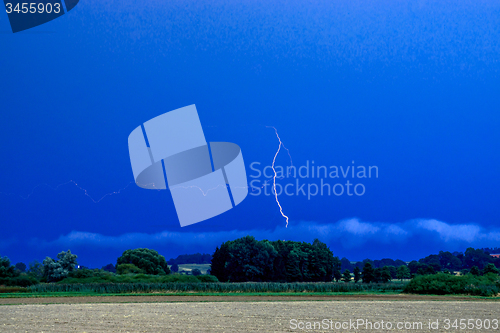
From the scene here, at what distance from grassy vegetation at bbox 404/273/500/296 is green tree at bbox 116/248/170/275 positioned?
4309cm

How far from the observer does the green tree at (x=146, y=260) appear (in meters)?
72.6

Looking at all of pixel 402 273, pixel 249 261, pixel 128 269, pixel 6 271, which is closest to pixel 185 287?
pixel 6 271

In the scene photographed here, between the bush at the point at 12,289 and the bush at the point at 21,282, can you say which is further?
the bush at the point at 21,282

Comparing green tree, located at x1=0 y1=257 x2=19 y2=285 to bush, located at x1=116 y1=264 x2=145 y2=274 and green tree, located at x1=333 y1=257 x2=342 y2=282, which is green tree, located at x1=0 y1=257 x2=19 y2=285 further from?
green tree, located at x1=333 y1=257 x2=342 y2=282

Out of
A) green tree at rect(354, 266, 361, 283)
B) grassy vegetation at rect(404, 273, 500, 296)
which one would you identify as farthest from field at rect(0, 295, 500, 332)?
green tree at rect(354, 266, 361, 283)

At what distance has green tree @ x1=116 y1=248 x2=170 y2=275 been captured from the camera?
238 ft

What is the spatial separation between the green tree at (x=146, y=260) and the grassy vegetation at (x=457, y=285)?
4309cm

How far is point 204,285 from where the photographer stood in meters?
43.8

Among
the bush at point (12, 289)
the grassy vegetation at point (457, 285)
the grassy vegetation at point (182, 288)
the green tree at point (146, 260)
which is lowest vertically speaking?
the bush at point (12, 289)

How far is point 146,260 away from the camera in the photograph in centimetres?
7288

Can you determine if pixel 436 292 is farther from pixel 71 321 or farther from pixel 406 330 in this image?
pixel 71 321

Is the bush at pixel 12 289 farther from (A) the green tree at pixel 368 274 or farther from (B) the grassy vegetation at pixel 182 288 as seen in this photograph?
(A) the green tree at pixel 368 274

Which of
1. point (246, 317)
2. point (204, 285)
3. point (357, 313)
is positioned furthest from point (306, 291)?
point (246, 317)

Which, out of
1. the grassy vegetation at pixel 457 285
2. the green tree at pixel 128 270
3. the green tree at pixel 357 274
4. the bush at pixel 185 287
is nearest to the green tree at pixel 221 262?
the green tree at pixel 128 270
